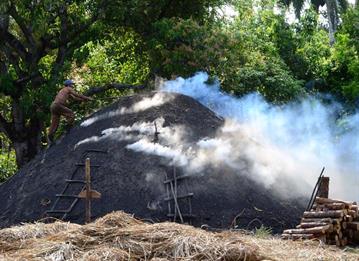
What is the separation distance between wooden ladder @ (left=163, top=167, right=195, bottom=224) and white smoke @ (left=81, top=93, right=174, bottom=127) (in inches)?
110

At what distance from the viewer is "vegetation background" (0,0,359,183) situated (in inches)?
853

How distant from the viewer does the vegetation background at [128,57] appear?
2166 centimetres

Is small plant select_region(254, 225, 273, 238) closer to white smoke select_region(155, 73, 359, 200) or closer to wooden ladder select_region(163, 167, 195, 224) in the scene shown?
wooden ladder select_region(163, 167, 195, 224)

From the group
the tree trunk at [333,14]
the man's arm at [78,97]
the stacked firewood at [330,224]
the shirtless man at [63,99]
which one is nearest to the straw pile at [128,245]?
the stacked firewood at [330,224]

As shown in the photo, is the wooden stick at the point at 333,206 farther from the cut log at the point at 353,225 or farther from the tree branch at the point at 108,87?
the tree branch at the point at 108,87

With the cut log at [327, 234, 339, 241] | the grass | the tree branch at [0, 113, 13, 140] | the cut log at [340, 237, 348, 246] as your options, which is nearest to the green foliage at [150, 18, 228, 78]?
the tree branch at [0, 113, 13, 140]

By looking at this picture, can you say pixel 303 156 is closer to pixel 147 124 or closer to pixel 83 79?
pixel 147 124

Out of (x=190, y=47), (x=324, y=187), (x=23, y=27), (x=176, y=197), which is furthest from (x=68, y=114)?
(x=324, y=187)

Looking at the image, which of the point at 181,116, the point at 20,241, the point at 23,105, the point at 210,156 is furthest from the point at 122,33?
the point at 20,241

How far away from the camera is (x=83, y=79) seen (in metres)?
26.4

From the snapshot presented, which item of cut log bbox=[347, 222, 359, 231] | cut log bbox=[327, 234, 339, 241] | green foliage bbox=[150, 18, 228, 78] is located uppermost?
green foliage bbox=[150, 18, 228, 78]

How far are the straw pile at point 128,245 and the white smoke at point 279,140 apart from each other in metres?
7.90

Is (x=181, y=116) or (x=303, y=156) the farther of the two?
(x=303, y=156)

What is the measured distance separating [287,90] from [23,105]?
8.27 meters
